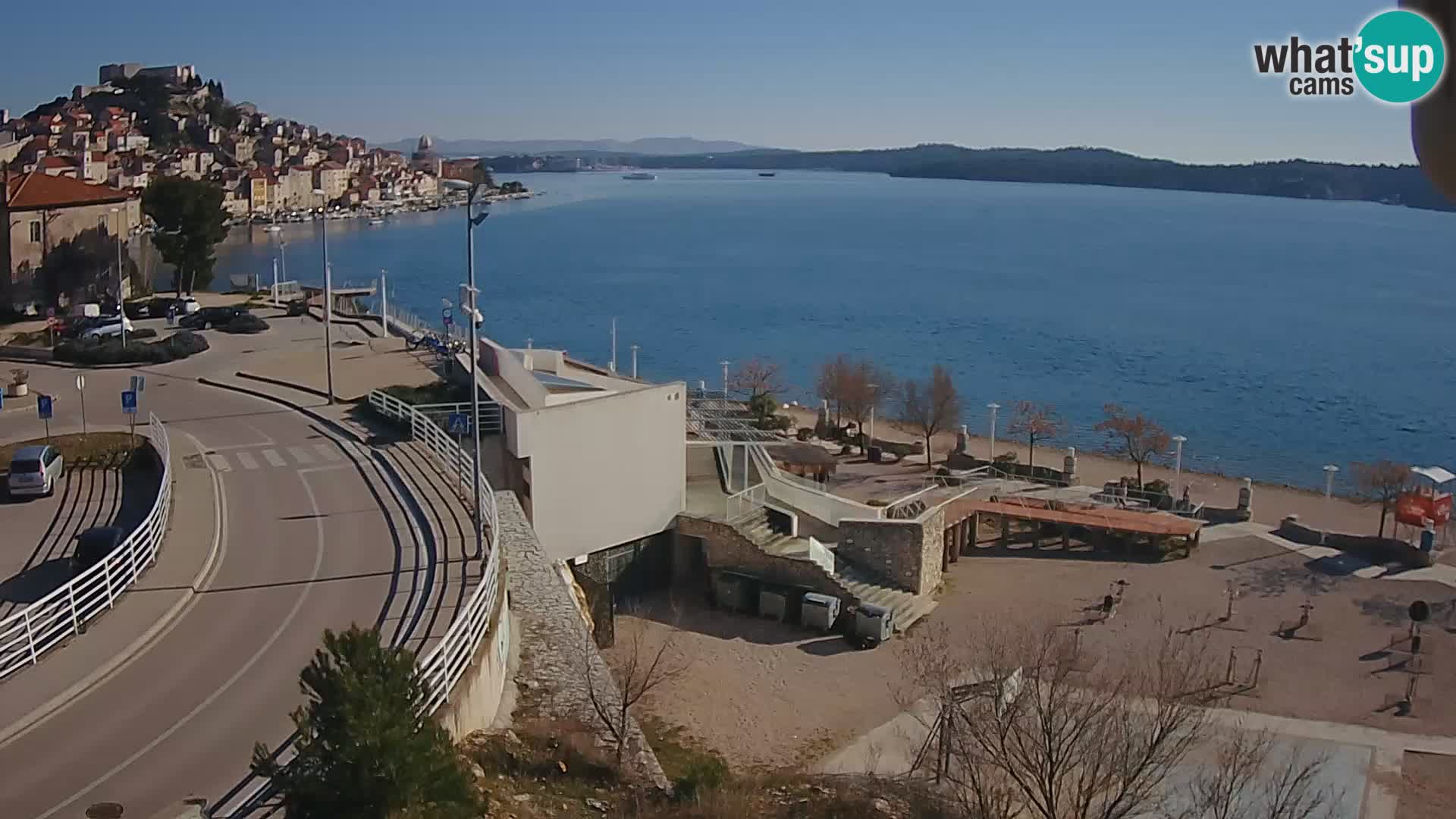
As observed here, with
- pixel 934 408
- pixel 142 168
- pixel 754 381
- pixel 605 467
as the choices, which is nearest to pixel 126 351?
pixel 605 467

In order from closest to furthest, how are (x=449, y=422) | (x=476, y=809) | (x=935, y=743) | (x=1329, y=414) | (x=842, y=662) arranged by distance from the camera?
(x=476, y=809)
(x=935, y=743)
(x=842, y=662)
(x=449, y=422)
(x=1329, y=414)

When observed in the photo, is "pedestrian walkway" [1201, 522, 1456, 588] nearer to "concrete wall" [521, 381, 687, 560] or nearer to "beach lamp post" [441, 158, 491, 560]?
→ "concrete wall" [521, 381, 687, 560]

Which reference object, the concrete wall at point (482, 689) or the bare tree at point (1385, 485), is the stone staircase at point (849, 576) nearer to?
the concrete wall at point (482, 689)

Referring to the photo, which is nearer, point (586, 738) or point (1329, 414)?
point (586, 738)

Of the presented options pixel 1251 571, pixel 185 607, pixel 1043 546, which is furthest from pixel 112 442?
pixel 1251 571

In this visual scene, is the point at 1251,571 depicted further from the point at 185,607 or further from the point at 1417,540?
the point at 185,607
